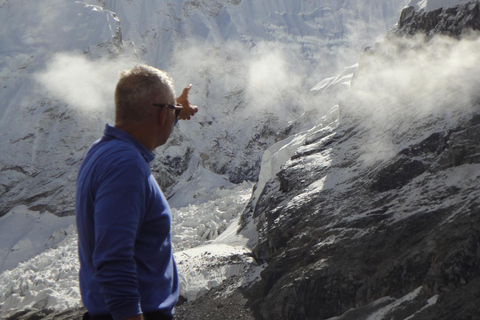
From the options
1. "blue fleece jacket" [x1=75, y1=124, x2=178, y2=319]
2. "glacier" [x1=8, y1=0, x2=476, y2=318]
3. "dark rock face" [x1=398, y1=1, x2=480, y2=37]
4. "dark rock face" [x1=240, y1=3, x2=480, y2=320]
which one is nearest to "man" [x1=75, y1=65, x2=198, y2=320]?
"blue fleece jacket" [x1=75, y1=124, x2=178, y2=319]

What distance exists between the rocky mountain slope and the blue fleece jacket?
16919mm

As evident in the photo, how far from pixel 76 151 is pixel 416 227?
8510 centimetres

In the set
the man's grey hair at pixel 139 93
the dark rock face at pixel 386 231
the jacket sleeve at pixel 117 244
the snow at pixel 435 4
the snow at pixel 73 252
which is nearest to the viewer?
the jacket sleeve at pixel 117 244

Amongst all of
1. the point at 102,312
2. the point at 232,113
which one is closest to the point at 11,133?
the point at 232,113

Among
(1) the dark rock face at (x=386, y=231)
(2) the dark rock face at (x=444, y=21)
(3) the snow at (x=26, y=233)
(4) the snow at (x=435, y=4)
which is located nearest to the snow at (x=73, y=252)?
(3) the snow at (x=26, y=233)

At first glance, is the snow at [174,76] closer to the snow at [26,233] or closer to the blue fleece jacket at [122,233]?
the snow at [26,233]

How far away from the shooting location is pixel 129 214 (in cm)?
285

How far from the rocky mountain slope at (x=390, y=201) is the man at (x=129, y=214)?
666 inches

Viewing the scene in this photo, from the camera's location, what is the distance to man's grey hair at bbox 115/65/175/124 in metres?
3.23

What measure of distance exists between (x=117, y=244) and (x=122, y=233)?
2.3 inches

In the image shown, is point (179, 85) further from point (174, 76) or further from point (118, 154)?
point (118, 154)

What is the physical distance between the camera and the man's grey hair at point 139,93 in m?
3.23

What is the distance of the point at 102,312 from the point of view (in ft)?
10.1

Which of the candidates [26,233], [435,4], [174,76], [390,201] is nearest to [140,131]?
[390,201]
